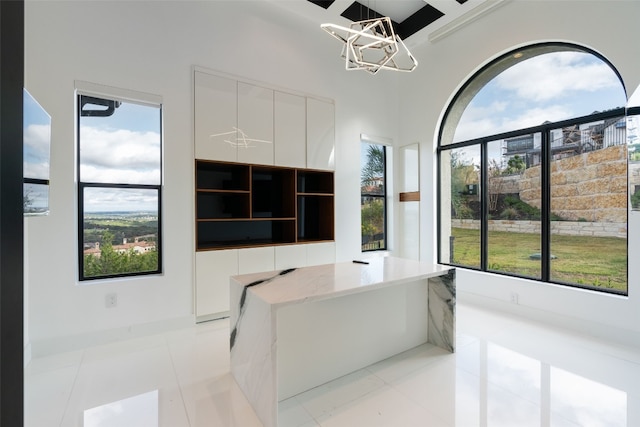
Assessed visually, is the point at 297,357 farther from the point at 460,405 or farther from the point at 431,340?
the point at 431,340

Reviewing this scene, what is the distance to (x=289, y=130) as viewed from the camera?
4.05 m

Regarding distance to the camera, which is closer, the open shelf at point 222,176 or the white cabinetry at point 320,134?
the open shelf at point 222,176

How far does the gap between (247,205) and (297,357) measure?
216 cm

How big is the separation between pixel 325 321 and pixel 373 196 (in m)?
3.30

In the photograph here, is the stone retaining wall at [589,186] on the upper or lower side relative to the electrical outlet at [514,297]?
upper

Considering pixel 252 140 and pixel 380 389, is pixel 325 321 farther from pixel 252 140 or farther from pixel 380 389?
pixel 252 140

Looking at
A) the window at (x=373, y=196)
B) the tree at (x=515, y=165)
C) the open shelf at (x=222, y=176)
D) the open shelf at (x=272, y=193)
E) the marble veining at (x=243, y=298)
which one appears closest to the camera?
the marble veining at (x=243, y=298)

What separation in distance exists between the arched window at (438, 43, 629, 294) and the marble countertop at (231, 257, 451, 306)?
1.96 m

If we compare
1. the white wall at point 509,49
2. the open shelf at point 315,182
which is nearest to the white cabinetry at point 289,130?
the open shelf at point 315,182

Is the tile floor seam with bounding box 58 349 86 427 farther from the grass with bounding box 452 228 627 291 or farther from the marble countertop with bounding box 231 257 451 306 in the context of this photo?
the grass with bounding box 452 228 627 291

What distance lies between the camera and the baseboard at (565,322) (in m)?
2.83

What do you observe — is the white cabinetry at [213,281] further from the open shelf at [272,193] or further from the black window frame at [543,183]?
the black window frame at [543,183]

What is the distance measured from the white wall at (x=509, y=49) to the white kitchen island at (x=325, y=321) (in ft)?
5.19

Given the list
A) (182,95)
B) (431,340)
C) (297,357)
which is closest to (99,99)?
(182,95)
